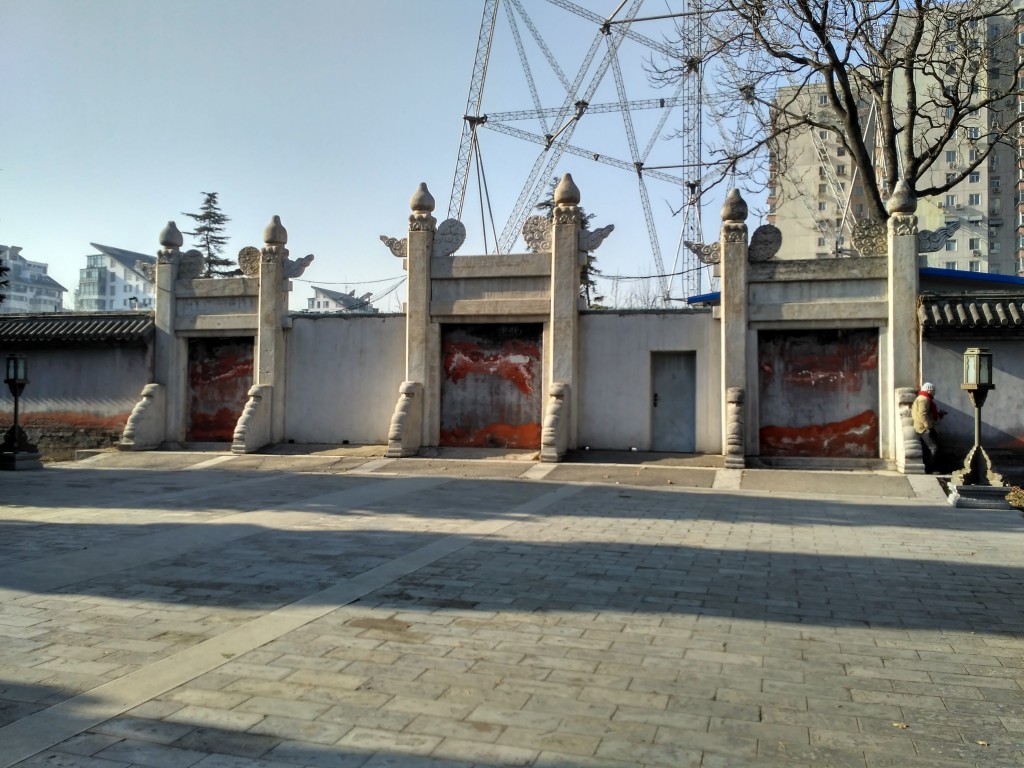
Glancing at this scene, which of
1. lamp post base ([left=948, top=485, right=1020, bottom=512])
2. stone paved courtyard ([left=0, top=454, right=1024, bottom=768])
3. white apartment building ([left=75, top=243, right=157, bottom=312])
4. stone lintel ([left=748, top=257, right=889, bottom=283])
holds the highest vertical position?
white apartment building ([left=75, top=243, right=157, bottom=312])

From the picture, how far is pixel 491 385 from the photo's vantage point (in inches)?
687

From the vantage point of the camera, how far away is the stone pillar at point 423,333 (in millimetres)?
17422

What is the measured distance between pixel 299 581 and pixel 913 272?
12679mm

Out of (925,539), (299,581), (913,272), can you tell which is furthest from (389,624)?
(913,272)

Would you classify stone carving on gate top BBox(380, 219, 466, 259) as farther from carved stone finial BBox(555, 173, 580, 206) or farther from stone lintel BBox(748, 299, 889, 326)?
stone lintel BBox(748, 299, 889, 326)

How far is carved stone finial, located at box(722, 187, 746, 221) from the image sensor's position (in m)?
15.8

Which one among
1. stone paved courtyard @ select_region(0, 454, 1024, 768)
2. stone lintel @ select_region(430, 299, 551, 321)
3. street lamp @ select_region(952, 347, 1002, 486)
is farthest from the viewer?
stone lintel @ select_region(430, 299, 551, 321)

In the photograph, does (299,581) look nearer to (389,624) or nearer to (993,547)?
(389,624)

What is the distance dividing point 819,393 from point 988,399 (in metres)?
2.82

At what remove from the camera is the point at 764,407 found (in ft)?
52.3

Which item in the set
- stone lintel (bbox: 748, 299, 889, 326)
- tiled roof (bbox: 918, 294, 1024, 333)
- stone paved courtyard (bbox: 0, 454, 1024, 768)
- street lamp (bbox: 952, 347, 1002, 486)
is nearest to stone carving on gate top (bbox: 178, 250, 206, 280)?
stone paved courtyard (bbox: 0, 454, 1024, 768)

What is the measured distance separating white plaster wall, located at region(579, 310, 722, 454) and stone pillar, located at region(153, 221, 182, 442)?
366 inches

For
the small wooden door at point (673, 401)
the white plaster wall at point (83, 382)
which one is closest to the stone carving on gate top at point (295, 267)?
the white plaster wall at point (83, 382)

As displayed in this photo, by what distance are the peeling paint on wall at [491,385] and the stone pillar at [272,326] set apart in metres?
3.78
